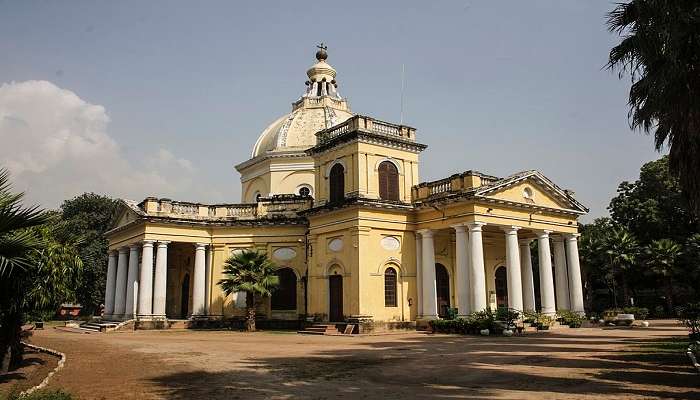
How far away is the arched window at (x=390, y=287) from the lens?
27.6 meters

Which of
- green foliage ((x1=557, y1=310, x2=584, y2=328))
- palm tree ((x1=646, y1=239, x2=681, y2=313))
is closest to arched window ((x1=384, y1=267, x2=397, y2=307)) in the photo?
green foliage ((x1=557, y1=310, x2=584, y2=328))

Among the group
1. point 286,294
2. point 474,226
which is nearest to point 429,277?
point 474,226

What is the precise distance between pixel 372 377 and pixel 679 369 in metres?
6.63

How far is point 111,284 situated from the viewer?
117ft

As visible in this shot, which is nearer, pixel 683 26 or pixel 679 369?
pixel 683 26

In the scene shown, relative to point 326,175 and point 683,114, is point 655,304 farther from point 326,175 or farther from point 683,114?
point 683,114

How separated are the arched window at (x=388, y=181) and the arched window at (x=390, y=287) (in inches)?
148

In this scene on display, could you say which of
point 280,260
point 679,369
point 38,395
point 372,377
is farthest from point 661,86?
point 280,260

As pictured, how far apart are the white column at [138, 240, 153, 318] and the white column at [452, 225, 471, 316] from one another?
16767mm

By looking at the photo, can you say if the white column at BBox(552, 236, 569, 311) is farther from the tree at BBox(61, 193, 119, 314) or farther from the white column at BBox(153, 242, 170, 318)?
the tree at BBox(61, 193, 119, 314)

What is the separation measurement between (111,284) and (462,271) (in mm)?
22790

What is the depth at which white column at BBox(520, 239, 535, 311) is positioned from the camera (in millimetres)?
31281

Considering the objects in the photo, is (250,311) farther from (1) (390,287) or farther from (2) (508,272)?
(2) (508,272)

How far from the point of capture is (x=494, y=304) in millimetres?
30141
